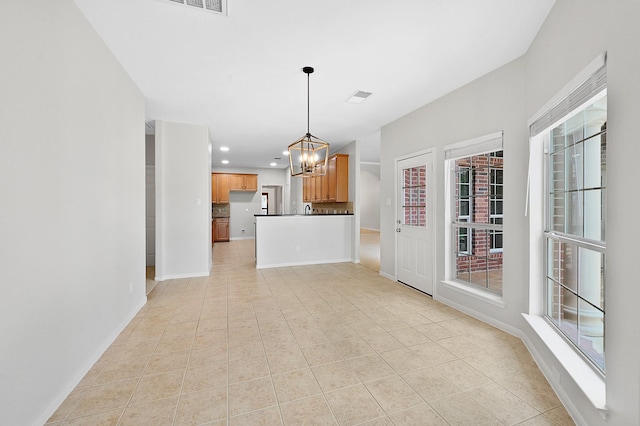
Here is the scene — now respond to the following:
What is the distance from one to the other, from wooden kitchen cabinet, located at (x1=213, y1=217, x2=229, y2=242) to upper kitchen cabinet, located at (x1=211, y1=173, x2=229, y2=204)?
65 cm

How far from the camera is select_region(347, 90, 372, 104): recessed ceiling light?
11.9 feet

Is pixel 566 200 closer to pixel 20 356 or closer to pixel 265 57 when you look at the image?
pixel 265 57

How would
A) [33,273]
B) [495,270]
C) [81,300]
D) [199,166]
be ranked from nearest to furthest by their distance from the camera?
[33,273], [81,300], [495,270], [199,166]

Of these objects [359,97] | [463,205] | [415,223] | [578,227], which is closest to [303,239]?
[415,223]

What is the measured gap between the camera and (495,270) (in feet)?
10.6

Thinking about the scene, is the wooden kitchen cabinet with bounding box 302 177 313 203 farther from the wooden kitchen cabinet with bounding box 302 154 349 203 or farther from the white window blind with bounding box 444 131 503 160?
the white window blind with bounding box 444 131 503 160

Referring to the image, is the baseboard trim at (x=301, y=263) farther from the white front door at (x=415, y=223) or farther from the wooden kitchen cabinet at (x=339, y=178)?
the white front door at (x=415, y=223)

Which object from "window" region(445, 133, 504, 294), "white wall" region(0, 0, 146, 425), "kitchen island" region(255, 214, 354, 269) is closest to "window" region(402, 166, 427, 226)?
"window" region(445, 133, 504, 294)

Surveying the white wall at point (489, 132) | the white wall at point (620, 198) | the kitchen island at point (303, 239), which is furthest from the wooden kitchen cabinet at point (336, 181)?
the white wall at point (620, 198)

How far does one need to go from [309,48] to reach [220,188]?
26.3 ft

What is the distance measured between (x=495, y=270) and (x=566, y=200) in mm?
1300

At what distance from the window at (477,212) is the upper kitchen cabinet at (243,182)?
782 cm

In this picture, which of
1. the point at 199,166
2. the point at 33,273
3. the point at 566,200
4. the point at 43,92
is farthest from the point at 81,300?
the point at 566,200

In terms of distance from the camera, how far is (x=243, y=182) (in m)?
10.2
